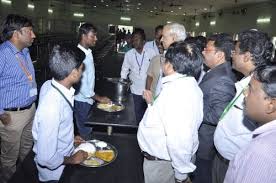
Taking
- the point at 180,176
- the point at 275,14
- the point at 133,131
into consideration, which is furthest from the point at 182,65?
the point at 275,14

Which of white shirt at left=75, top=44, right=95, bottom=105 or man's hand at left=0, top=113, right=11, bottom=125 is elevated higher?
white shirt at left=75, top=44, right=95, bottom=105

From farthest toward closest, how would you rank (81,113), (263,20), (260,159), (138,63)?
(263,20), (138,63), (81,113), (260,159)

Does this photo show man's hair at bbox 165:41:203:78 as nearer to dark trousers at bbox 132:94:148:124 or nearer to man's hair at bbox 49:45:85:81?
man's hair at bbox 49:45:85:81

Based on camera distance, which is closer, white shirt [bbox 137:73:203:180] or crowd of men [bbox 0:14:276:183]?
crowd of men [bbox 0:14:276:183]

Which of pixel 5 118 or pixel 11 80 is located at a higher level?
pixel 11 80

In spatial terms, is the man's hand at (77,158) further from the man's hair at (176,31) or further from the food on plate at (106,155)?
the man's hair at (176,31)

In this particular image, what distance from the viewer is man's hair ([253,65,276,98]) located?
961mm

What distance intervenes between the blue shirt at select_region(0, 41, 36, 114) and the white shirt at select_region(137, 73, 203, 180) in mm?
1245

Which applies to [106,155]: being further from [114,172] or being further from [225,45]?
[225,45]

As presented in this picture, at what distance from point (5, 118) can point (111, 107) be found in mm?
969

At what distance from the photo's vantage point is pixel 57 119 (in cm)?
133

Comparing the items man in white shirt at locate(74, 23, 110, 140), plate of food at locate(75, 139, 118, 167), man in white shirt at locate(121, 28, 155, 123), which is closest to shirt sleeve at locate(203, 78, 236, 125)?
plate of food at locate(75, 139, 118, 167)

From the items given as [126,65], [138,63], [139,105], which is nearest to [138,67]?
[138,63]

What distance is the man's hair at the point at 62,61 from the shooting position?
1.42 m
